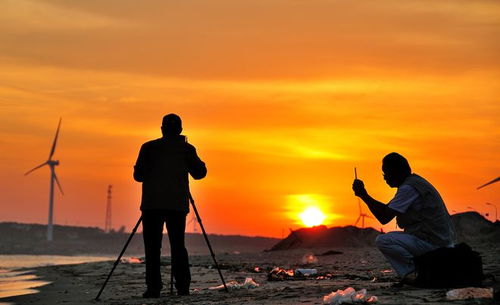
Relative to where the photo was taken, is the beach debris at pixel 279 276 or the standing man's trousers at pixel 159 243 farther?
the beach debris at pixel 279 276

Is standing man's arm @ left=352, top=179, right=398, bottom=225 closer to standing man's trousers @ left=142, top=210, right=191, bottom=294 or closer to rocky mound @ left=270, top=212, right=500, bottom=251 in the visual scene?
standing man's trousers @ left=142, top=210, right=191, bottom=294

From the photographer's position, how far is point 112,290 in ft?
50.4

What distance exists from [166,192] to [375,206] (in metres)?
3.68

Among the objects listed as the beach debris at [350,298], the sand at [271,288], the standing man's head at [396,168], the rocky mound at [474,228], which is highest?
the rocky mound at [474,228]

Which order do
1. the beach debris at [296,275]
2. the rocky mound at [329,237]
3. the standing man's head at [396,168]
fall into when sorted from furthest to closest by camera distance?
the rocky mound at [329,237], the beach debris at [296,275], the standing man's head at [396,168]

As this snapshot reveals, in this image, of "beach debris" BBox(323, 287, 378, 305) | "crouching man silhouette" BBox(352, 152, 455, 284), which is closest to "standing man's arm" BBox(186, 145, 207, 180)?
"crouching man silhouette" BBox(352, 152, 455, 284)

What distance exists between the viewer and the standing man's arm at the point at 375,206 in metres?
10.2

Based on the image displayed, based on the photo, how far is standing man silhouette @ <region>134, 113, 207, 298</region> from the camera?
12656mm

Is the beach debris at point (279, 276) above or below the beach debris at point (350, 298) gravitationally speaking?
above

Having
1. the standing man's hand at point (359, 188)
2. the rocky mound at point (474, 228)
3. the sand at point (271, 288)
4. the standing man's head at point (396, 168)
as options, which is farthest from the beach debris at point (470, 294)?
the rocky mound at point (474, 228)

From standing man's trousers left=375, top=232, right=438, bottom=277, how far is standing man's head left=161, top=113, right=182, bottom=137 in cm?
380

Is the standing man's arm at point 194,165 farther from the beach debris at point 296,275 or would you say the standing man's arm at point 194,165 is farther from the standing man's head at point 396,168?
the standing man's head at point 396,168

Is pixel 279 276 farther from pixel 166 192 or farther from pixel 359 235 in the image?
pixel 359 235

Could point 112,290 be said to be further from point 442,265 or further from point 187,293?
point 442,265
